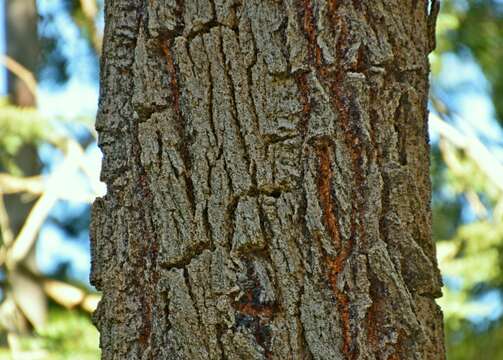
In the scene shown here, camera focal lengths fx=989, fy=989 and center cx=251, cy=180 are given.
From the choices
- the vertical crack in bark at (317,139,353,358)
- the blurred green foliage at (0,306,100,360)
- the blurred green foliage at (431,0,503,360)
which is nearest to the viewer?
the vertical crack in bark at (317,139,353,358)

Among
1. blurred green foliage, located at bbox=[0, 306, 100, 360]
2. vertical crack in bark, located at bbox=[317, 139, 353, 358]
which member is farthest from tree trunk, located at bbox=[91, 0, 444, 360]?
blurred green foliage, located at bbox=[0, 306, 100, 360]

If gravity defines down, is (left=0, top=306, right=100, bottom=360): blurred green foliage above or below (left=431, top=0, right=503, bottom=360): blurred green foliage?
below

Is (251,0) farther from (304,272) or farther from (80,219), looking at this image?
(80,219)

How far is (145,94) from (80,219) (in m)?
6.11

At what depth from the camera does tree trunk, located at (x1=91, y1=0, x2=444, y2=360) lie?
135 cm

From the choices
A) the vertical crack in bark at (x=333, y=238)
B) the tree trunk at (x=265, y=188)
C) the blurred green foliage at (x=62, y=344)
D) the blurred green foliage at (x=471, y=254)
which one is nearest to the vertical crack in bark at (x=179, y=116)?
the tree trunk at (x=265, y=188)

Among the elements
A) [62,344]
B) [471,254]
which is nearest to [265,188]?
[62,344]

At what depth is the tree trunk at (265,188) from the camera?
1.35 metres

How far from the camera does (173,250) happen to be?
1385 millimetres

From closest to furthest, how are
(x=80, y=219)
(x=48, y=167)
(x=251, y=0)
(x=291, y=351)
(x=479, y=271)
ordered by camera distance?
(x=291, y=351)
(x=251, y=0)
(x=479, y=271)
(x=48, y=167)
(x=80, y=219)

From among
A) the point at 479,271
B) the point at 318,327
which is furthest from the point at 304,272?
the point at 479,271

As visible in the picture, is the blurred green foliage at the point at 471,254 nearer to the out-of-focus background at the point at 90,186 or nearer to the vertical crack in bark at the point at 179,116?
the out-of-focus background at the point at 90,186

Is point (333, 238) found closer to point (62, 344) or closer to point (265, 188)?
point (265, 188)

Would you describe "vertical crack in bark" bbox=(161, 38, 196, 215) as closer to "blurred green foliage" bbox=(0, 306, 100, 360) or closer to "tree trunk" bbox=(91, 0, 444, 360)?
"tree trunk" bbox=(91, 0, 444, 360)
